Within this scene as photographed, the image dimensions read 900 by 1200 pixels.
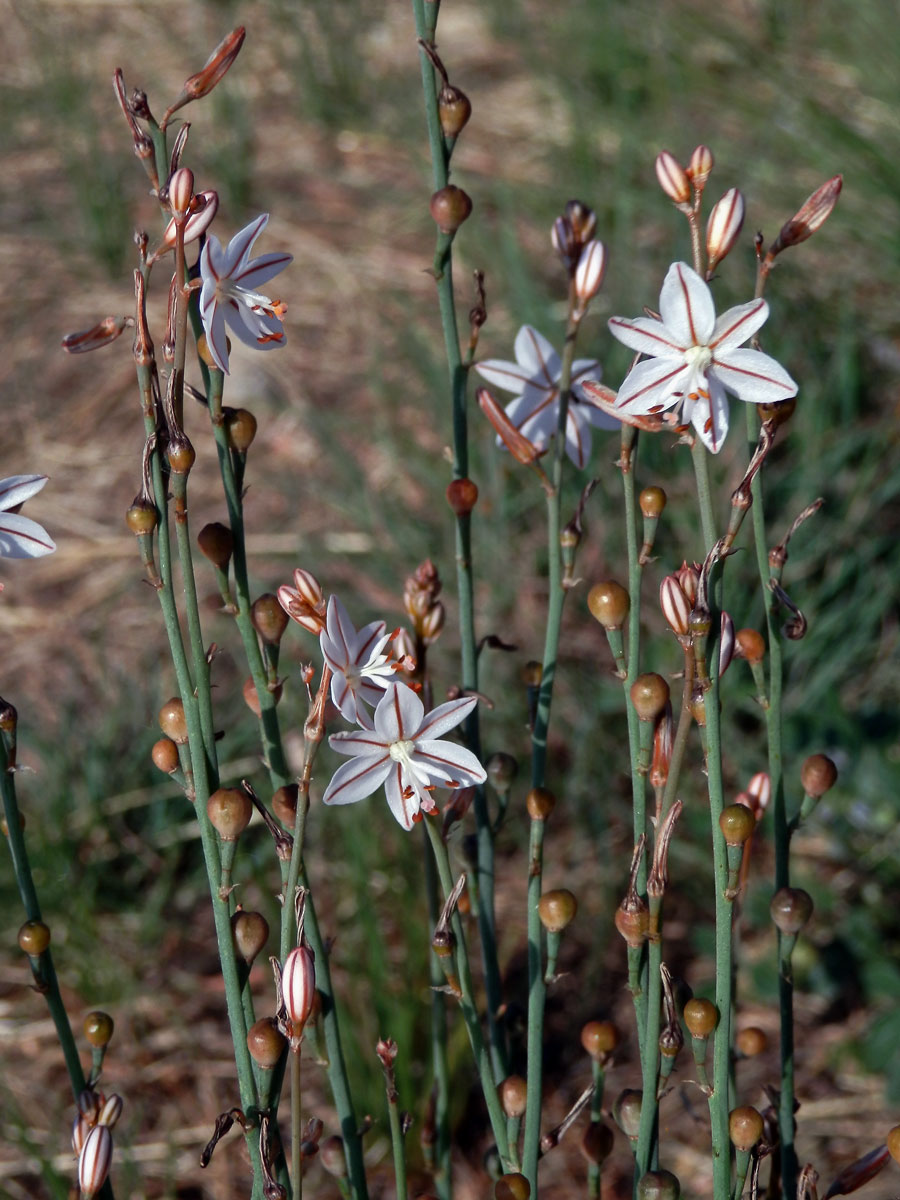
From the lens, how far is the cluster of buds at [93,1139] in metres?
0.84

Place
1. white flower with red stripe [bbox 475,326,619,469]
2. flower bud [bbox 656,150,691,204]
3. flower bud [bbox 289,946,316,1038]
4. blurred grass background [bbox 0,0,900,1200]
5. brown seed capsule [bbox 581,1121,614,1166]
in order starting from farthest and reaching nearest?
1. blurred grass background [bbox 0,0,900,1200]
2. white flower with red stripe [bbox 475,326,619,469]
3. brown seed capsule [bbox 581,1121,614,1166]
4. flower bud [bbox 656,150,691,204]
5. flower bud [bbox 289,946,316,1038]

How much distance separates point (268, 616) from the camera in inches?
33.8

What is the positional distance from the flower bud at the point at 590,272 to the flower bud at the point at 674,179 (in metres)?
0.09

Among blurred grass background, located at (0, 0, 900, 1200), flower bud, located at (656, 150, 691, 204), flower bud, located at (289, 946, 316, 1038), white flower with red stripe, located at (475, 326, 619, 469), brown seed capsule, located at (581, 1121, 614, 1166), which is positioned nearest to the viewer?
flower bud, located at (289, 946, 316, 1038)

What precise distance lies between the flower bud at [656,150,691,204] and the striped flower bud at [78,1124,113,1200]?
0.76m

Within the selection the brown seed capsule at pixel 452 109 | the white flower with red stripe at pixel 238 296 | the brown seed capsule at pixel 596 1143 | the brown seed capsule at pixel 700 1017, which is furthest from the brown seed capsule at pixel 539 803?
the brown seed capsule at pixel 452 109

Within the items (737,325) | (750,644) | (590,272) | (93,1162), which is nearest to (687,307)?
(737,325)

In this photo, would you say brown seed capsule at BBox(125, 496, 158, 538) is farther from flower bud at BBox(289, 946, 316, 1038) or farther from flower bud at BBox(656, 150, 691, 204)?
flower bud at BBox(656, 150, 691, 204)

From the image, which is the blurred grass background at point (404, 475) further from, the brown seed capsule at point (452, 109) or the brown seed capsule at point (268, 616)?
the brown seed capsule at point (268, 616)

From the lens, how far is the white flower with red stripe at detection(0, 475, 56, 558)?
853 millimetres

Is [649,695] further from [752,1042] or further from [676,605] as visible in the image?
[752,1042]

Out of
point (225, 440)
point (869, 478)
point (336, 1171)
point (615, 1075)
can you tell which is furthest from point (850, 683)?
point (225, 440)

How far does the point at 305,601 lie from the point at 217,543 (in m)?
0.07

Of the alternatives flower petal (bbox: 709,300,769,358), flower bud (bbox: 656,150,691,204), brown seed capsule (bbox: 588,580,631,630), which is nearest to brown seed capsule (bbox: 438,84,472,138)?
flower bud (bbox: 656,150,691,204)
